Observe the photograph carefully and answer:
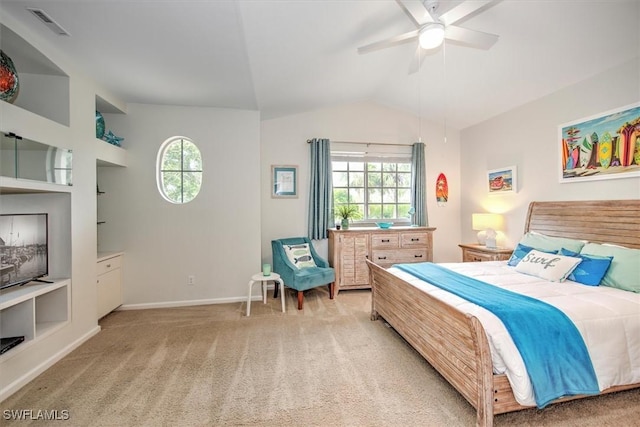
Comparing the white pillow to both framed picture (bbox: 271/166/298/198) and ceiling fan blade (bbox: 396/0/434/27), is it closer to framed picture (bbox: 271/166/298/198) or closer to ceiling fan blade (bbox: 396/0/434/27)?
ceiling fan blade (bbox: 396/0/434/27)

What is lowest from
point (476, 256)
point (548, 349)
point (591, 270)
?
point (548, 349)

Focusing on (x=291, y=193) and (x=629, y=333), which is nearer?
(x=629, y=333)

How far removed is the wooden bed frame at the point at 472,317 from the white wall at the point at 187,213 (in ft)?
6.66

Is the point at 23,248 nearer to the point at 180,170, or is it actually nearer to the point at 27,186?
the point at 27,186

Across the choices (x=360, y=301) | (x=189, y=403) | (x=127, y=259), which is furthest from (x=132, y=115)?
(x=360, y=301)

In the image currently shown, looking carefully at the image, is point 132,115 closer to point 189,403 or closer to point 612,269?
point 189,403

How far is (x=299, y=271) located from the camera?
3773 mm

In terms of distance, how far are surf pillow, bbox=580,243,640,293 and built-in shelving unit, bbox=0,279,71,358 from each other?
15.7 feet

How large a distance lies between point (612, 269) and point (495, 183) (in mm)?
2167

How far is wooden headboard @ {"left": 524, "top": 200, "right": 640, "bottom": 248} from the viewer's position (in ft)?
8.70

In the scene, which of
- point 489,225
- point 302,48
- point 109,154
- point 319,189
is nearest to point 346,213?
point 319,189

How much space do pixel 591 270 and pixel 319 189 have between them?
11.0 ft

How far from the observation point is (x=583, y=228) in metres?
3.03

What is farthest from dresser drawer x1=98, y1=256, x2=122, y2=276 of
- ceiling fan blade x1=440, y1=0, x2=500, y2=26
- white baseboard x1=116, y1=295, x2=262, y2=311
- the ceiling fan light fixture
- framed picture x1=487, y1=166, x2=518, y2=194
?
framed picture x1=487, y1=166, x2=518, y2=194
